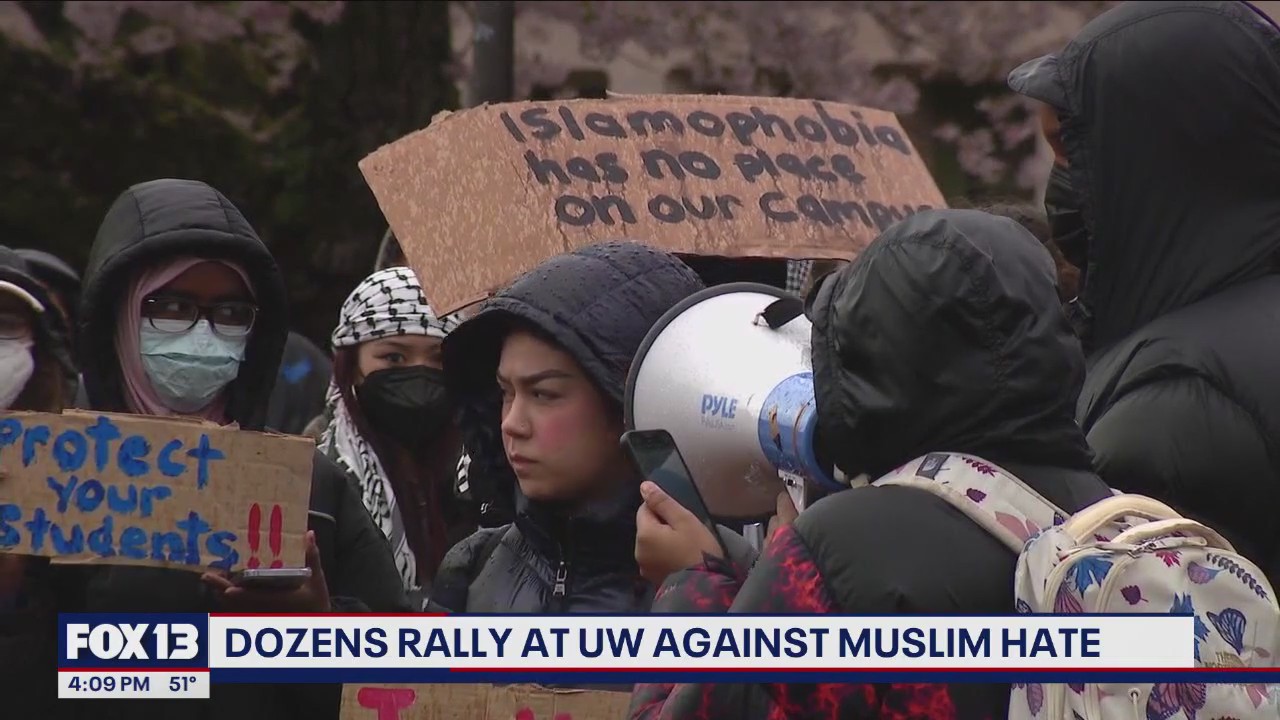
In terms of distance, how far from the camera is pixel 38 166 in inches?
383

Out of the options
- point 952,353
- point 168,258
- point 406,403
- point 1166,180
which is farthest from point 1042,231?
point 952,353

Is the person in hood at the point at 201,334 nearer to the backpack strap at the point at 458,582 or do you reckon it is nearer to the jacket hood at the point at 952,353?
the backpack strap at the point at 458,582

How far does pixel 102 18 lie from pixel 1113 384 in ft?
26.7

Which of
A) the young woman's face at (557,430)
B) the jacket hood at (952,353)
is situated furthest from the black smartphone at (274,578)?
the jacket hood at (952,353)

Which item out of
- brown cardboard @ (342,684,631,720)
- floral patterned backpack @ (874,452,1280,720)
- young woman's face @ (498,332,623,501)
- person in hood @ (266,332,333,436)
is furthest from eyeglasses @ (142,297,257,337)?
person in hood @ (266,332,333,436)

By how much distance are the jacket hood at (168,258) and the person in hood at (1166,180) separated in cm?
152

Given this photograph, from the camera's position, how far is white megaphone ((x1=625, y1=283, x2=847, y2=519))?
9.02 ft

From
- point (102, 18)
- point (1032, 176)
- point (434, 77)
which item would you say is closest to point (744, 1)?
point (1032, 176)

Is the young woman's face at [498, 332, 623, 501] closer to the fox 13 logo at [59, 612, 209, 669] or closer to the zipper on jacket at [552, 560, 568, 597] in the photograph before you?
the zipper on jacket at [552, 560, 568, 597]

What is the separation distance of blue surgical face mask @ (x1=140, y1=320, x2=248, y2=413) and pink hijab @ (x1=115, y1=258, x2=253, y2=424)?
2 cm

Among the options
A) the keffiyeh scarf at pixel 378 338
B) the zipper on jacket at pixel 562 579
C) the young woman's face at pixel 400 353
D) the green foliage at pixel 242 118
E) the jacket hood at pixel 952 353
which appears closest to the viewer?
the jacket hood at pixel 952 353

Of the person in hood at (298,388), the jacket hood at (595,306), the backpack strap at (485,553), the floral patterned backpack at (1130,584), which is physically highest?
the person in hood at (298,388)

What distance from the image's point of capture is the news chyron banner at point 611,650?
6.89ft

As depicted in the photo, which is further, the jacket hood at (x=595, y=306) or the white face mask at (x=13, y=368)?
the white face mask at (x=13, y=368)
